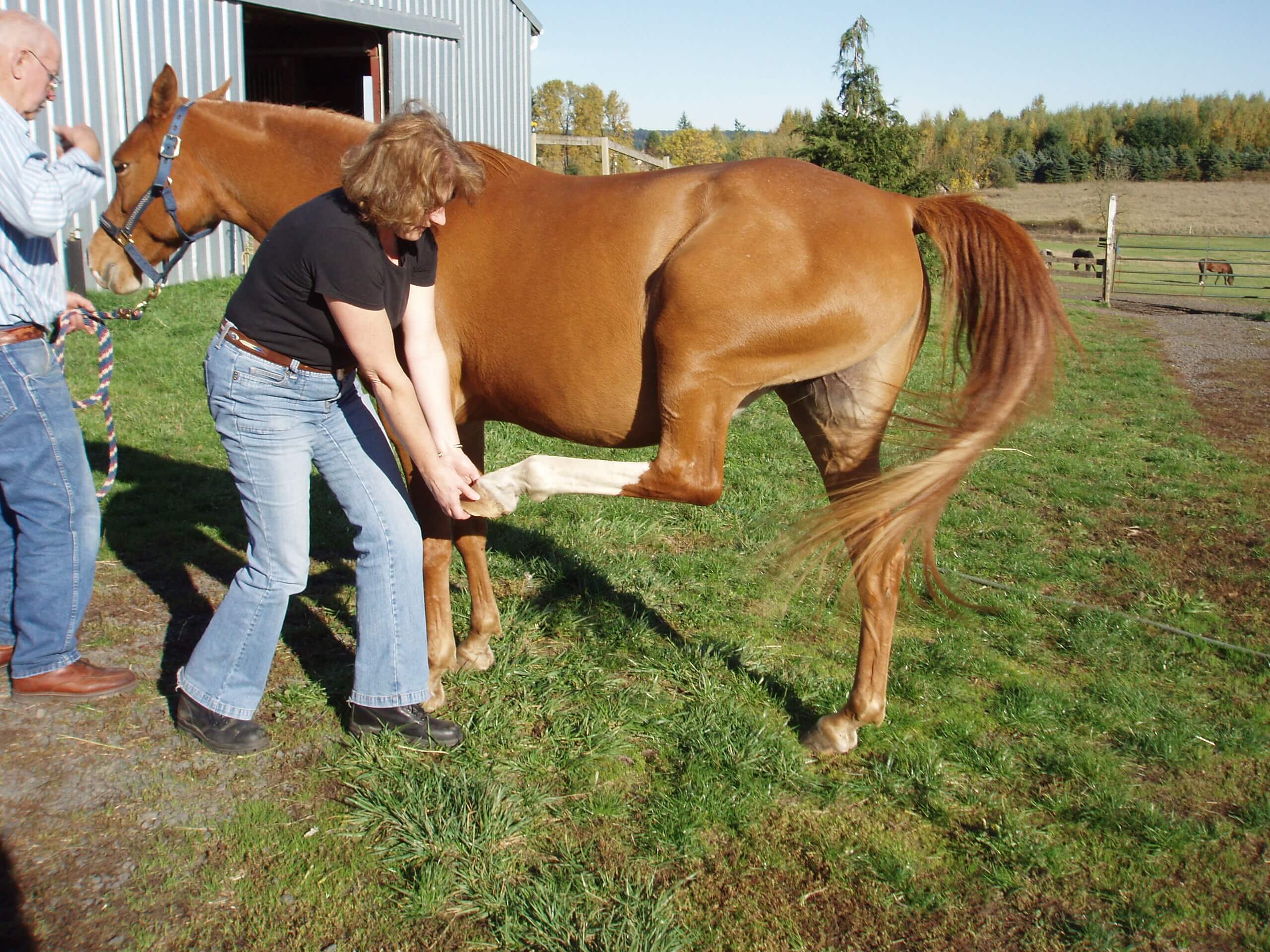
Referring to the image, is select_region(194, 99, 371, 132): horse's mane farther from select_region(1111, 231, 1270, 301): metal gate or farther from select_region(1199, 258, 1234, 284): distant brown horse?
select_region(1199, 258, 1234, 284): distant brown horse

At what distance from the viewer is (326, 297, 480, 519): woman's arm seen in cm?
255

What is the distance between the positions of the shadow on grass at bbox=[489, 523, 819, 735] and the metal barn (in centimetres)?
494

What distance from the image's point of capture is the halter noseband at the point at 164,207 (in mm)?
3572

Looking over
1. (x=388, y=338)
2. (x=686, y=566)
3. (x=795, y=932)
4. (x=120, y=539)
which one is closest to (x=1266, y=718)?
(x=795, y=932)

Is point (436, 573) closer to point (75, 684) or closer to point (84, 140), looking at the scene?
point (75, 684)

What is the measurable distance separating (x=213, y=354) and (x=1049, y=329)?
102 inches

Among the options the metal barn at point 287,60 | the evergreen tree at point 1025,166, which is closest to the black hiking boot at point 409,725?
the metal barn at point 287,60

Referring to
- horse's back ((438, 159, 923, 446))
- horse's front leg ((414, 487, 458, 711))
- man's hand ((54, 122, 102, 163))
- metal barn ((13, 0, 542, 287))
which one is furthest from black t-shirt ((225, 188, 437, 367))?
metal barn ((13, 0, 542, 287))

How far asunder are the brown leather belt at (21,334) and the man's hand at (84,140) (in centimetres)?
62

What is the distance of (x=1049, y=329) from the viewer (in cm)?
283

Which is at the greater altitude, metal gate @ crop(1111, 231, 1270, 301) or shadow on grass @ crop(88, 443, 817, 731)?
metal gate @ crop(1111, 231, 1270, 301)

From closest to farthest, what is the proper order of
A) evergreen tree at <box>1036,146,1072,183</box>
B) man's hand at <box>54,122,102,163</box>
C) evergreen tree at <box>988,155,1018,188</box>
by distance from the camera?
1. man's hand at <box>54,122,102,163</box>
2. evergreen tree at <box>988,155,1018,188</box>
3. evergreen tree at <box>1036,146,1072,183</box>

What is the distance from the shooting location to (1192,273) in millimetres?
24328

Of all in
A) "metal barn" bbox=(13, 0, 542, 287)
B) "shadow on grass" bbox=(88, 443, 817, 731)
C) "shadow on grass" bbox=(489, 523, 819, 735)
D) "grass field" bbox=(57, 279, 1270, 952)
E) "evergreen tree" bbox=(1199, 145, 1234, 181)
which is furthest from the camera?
"evergreen tree" bbox=(1199, 145, 1234, 181)
